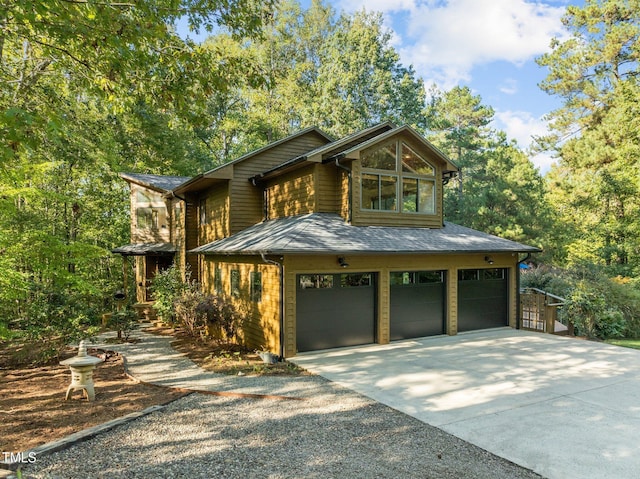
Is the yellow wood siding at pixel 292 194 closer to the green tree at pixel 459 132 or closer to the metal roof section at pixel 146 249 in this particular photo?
the metal roof section at pixel 146 249

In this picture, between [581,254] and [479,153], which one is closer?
[581,254]

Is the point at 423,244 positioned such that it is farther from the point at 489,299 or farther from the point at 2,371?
the point at 2,371

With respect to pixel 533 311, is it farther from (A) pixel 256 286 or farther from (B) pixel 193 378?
(B) pixel 193 378

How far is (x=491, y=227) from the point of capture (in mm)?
23062

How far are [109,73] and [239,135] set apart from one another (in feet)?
73.5

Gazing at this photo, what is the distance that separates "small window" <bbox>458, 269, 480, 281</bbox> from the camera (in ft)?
39.7

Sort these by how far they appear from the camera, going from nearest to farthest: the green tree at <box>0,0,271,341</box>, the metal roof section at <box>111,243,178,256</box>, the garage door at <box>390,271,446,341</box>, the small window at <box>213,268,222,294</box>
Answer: the green tree at <box>0,0,271,341</box>
the garage door at <box>390,271,446,341</box>
the small window at <box>213,268,222,294</box>
the metal roof section at <box>111,243,178,256</box>

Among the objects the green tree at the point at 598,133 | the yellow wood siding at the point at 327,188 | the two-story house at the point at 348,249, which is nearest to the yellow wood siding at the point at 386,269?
the two-story house at the point at 348,249

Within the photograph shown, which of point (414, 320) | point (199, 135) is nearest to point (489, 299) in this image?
point (414, 320)

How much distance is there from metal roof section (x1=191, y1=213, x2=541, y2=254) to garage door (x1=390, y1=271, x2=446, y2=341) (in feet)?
3.54

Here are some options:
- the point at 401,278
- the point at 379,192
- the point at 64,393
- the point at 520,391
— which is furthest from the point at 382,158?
the point at 64,393

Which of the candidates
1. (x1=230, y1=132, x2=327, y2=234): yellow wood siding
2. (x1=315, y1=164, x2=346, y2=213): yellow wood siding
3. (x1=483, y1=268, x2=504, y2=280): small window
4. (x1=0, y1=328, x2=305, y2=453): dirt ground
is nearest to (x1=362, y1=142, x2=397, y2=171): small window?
(x1=315, y1=164, x2=346, y2=213): yellow wood siding

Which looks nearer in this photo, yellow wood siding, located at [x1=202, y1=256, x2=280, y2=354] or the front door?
yellow wood siding, located at [x1=202, y1=256, x2=280, y2=354]

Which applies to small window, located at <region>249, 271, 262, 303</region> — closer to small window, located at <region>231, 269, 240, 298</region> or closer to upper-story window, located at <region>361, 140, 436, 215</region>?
small window, located at <region>231, 269, 240, 298</region>
